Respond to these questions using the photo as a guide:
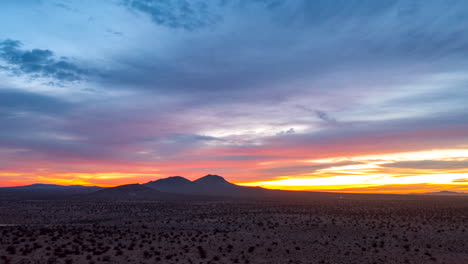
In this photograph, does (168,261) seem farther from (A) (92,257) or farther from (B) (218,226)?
(B) (218,226)

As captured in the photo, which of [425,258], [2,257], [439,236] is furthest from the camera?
[439,236]

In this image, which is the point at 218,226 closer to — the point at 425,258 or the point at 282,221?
the point at 282,221

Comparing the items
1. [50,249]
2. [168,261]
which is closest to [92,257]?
[50,249]

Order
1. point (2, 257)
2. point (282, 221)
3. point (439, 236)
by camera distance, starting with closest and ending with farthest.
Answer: point (2, 257) → point (439, 236) → point (282, 221)

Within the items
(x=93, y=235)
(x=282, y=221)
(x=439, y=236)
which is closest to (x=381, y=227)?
(x=439, y=236)

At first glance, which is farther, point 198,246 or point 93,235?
point 93,235

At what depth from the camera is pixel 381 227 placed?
1515 inches

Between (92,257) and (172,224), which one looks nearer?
(92,257)

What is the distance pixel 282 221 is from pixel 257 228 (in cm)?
727

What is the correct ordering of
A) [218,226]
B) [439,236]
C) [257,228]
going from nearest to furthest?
[439,236], [257,228], [218,226]

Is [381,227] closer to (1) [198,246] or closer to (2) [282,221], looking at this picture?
(2) [282,221]

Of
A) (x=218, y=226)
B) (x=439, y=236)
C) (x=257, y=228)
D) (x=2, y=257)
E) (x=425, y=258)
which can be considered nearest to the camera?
(x=2, y=257)

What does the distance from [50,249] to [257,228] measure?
2026 cm

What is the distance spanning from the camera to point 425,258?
26.4 m
